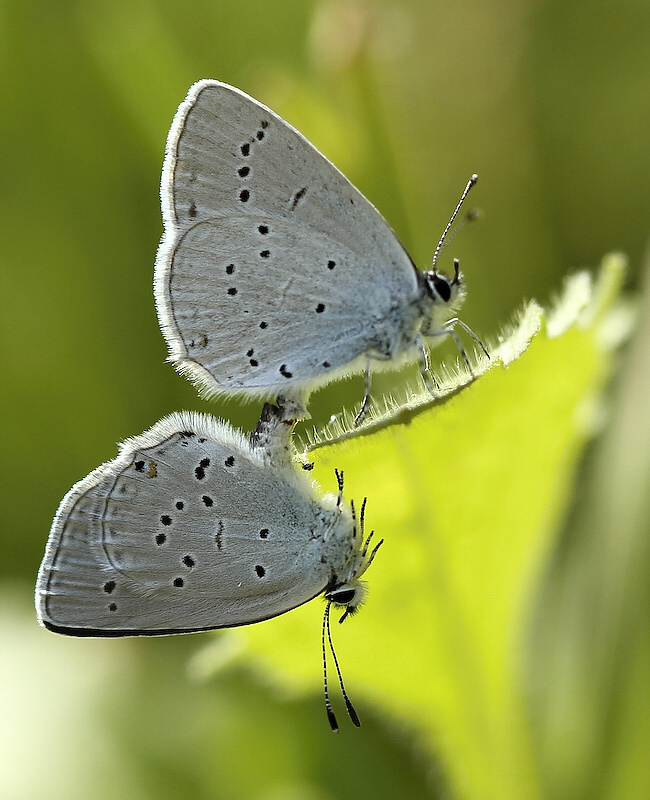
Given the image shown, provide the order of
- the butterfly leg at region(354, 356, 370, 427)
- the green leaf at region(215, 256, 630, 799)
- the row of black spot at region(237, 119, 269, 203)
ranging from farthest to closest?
the row of black spot at region(237, 119, 269, 203) → the butterfly leg at region(354, 356, 370, 427) → the green leaf at region(215, 256, 630, 799)

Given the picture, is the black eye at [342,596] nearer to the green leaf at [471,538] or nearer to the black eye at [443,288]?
the green leaf at [471,538]

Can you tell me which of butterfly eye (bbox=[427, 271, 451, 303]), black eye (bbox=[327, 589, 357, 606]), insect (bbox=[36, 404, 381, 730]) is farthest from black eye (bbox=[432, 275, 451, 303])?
black eye (bbox=[327, 589, 357, 606])

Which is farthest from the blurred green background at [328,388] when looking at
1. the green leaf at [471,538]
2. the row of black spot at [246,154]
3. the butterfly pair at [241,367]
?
the row of black spot at [246,154]

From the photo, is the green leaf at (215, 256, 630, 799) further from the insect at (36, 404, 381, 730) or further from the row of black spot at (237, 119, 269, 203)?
the row of black spot at (237, 119, 269, 203)

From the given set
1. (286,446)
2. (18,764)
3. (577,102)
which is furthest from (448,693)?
(577,102)

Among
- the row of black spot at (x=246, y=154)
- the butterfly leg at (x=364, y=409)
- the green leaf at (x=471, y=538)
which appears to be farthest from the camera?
the row of black spot at (x=246, y=154)

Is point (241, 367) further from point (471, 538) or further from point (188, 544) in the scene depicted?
point (471, 538)

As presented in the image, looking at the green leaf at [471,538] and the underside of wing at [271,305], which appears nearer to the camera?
the green leaf at [471,538]

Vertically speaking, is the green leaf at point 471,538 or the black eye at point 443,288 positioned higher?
the black eye at point 443,288
